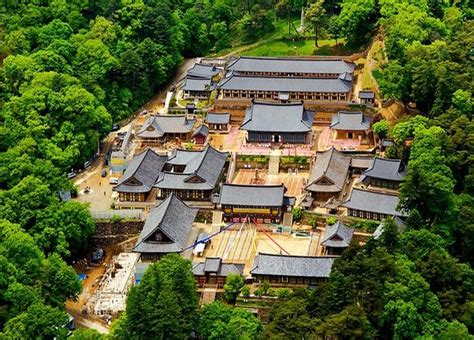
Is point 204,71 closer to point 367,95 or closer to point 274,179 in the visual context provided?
point 367,95

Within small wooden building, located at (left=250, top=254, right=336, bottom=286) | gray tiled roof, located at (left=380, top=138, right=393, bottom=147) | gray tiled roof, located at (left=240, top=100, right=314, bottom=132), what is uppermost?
gray tiled roof, located at (left=380, top=138, right=393, bottom=147)

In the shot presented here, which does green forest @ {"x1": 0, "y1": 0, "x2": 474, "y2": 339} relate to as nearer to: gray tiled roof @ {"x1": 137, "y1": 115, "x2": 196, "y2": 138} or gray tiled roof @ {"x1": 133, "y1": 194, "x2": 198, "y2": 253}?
gray tiled roof @ {"x1": 137, "y1": 115, "x2": 196, "y2": 138}

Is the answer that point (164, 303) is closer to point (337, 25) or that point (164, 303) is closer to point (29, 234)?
point (29, 234)

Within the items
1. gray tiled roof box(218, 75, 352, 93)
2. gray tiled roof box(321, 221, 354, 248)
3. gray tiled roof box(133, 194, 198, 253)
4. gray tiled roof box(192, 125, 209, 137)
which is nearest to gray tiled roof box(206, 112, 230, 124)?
gray tiled roof box(192, 125, 209, 137)

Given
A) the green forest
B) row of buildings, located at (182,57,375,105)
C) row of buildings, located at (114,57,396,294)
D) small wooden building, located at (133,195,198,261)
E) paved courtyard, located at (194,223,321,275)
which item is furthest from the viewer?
row of buildings, located at (182,57,375,105)

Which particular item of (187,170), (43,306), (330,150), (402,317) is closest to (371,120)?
(330,150)

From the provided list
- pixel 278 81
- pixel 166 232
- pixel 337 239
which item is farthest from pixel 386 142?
pixel 166 232

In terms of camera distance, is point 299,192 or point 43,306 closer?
point 43,306
